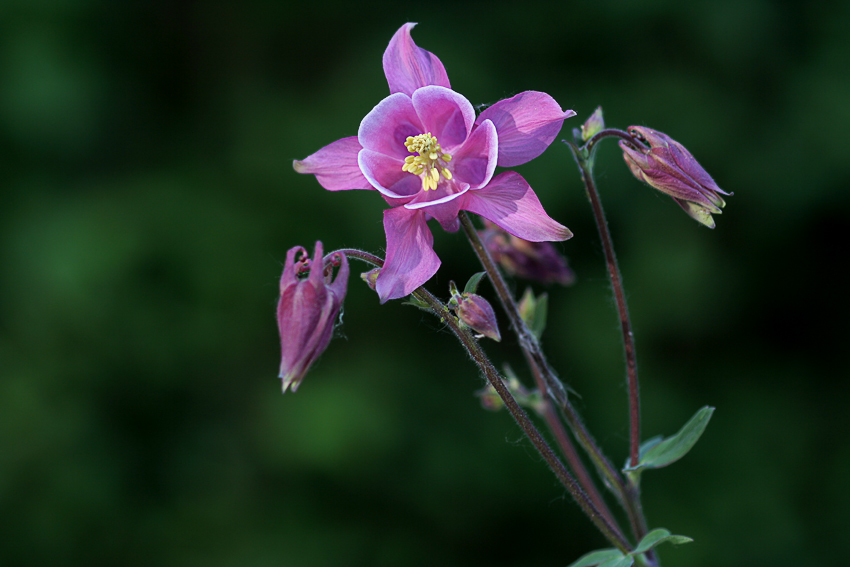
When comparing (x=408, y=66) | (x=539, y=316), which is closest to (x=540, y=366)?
(x=539, y=316)

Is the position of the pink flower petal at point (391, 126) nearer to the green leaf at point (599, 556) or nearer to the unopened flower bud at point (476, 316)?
the unopened flower bud at point (476, 316)

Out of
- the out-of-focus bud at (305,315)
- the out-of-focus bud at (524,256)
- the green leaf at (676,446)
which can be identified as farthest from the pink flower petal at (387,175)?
the green leaf at (676,446)

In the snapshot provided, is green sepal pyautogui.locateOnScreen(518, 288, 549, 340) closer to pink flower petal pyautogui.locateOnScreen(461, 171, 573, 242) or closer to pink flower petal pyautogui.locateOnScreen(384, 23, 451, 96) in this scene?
pink flower petal pyautogui.locateOnScreen(461, 171, 573, 242)

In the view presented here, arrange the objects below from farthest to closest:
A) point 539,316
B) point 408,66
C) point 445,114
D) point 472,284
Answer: point 539,316
point 445,114
point 408,66
point 472,284

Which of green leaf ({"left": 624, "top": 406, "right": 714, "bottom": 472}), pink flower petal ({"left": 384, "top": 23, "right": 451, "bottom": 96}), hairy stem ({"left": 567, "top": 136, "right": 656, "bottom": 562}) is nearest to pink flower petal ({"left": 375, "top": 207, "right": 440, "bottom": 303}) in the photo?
pink flower petal ({"left": 384, "top": 23, "right": 451, "bottom": 96})

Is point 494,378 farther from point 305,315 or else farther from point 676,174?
point 676,174

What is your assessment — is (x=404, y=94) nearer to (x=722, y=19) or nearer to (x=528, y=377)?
(x=528, y=377)
